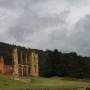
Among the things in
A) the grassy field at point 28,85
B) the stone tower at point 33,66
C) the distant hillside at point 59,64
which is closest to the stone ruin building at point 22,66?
the stone tower at point 33,66

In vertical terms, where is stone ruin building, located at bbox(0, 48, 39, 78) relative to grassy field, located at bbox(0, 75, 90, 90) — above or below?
above

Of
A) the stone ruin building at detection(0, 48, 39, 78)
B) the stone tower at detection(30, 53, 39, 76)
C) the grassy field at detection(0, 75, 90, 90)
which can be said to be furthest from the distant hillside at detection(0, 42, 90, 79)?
the grassy field at detection(0, 75, 90, 90)

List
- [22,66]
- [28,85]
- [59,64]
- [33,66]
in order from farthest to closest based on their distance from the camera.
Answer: [59,64] → [33,66] → [22,66] → [28,85]

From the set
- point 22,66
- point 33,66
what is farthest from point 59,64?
point 22,66

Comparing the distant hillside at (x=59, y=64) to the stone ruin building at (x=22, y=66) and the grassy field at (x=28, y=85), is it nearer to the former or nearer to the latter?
the stone ruin building at (x=22, y=66)

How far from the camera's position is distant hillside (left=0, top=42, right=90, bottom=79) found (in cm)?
14216

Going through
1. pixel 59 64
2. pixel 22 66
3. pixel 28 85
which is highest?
pixel 59 64

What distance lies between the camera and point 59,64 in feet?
494

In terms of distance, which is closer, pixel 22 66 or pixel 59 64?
pixel 22 66

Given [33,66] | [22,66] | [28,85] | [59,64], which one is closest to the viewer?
[28,85]

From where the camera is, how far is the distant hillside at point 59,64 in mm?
142163

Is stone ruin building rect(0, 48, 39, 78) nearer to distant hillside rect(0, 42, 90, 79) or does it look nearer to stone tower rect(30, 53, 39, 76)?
stone tower rect(30, 53, 39, 76)

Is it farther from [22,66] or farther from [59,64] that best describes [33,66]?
[59,64]

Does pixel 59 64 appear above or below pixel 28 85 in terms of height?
above
